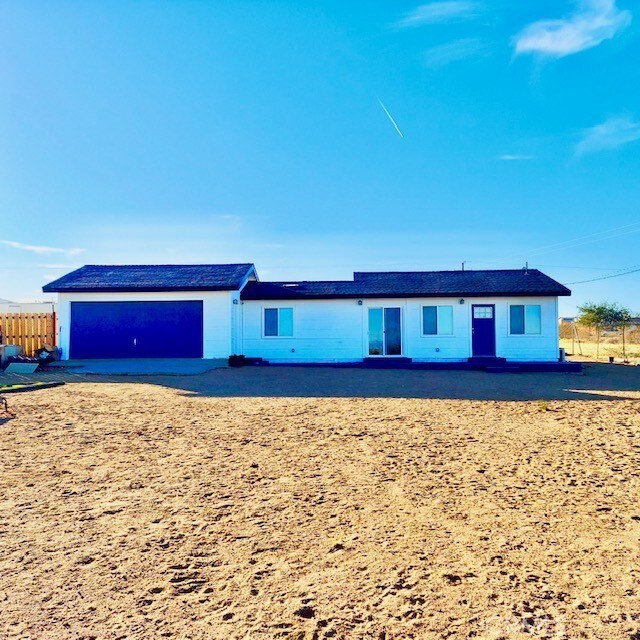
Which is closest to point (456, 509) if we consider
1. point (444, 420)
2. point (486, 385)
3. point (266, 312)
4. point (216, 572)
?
point (216, 572)

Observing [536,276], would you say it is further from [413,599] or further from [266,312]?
[413,599]

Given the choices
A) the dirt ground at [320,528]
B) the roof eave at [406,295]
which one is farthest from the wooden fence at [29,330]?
the dirt ground at [320,528]

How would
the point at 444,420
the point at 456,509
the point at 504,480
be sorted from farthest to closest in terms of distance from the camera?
the point at 444,420 → the point at 504,480 → the point at 456,509

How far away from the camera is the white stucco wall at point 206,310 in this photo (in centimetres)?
1789

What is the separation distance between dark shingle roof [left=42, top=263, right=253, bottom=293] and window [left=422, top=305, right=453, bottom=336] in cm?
736

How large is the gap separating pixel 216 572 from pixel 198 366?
44.4 ft

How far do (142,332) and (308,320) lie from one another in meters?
6.46

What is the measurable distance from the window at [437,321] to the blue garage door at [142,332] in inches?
344

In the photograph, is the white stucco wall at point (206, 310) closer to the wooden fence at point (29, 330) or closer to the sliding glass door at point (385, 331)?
the wooden fence at point (29, 330)

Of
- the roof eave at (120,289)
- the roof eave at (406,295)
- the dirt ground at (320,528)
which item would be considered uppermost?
the roof eave at (120,289)

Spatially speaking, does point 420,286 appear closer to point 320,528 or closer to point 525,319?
point 525,319

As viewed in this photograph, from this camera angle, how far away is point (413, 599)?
288cm

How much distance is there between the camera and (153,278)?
18.8 meters

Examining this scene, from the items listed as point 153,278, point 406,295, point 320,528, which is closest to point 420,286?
point 406,295
